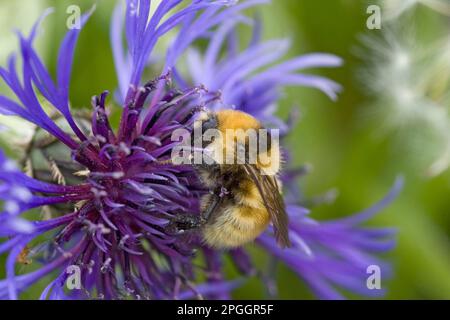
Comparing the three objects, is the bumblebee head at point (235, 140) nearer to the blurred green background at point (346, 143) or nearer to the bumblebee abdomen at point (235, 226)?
the bumblebee abdomen at point (235, 226)

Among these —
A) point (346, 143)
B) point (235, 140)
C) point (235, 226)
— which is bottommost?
point (235, 226)

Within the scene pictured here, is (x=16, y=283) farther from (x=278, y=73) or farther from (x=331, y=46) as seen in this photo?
(x=331, y=46)

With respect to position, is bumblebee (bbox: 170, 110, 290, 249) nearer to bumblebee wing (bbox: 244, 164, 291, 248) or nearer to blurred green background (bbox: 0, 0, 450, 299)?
bumblebee wing (bbox: 244, 164, 291, 248)

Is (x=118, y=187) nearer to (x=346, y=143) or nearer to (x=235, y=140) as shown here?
(x=235, y=140)

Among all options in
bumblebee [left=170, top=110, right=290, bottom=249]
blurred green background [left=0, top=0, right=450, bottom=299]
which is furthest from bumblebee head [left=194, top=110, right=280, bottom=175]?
blurred green background [left=0, top=0, right=450, bottom=299]

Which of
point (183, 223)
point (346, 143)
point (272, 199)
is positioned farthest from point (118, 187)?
point (346, 143)
